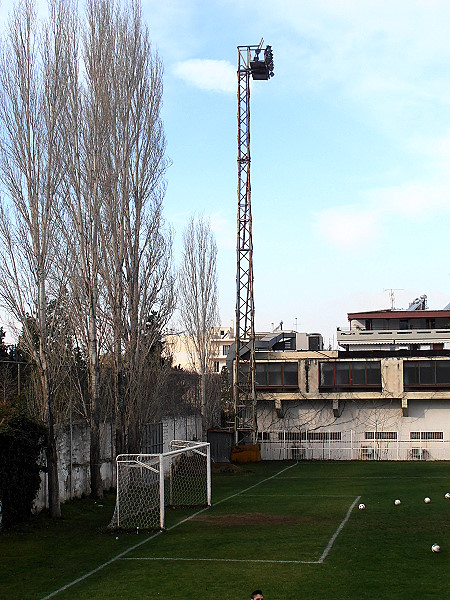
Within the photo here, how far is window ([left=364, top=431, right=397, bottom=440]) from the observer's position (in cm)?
4666

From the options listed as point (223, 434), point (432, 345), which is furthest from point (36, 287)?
point (432, 345)

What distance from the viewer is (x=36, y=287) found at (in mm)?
20969

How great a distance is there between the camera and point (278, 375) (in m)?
48.2

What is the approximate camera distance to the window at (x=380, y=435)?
4666 cm

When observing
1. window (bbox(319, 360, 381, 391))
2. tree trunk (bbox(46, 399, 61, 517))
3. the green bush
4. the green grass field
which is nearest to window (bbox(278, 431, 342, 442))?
window (bbox(319, 360, 381, 391))

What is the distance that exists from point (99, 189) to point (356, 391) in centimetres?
2626

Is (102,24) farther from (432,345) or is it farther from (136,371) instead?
(432,345)

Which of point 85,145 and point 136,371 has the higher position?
point 85,145

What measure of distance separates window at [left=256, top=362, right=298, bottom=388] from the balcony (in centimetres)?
1002

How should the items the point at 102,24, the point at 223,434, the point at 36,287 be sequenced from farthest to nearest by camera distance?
the point at 223,434, the point at 102,24, the point at 36,287

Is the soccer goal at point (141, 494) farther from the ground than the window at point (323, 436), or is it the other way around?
the soccer goal at point (141, 494)

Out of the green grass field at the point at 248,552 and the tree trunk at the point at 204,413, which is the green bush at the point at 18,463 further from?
the tree trunk at the point at 204,413

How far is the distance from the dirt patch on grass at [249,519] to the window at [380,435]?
1021 inches

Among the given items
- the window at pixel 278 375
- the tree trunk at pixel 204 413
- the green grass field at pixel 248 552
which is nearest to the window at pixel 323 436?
the window at pixel 278 375
